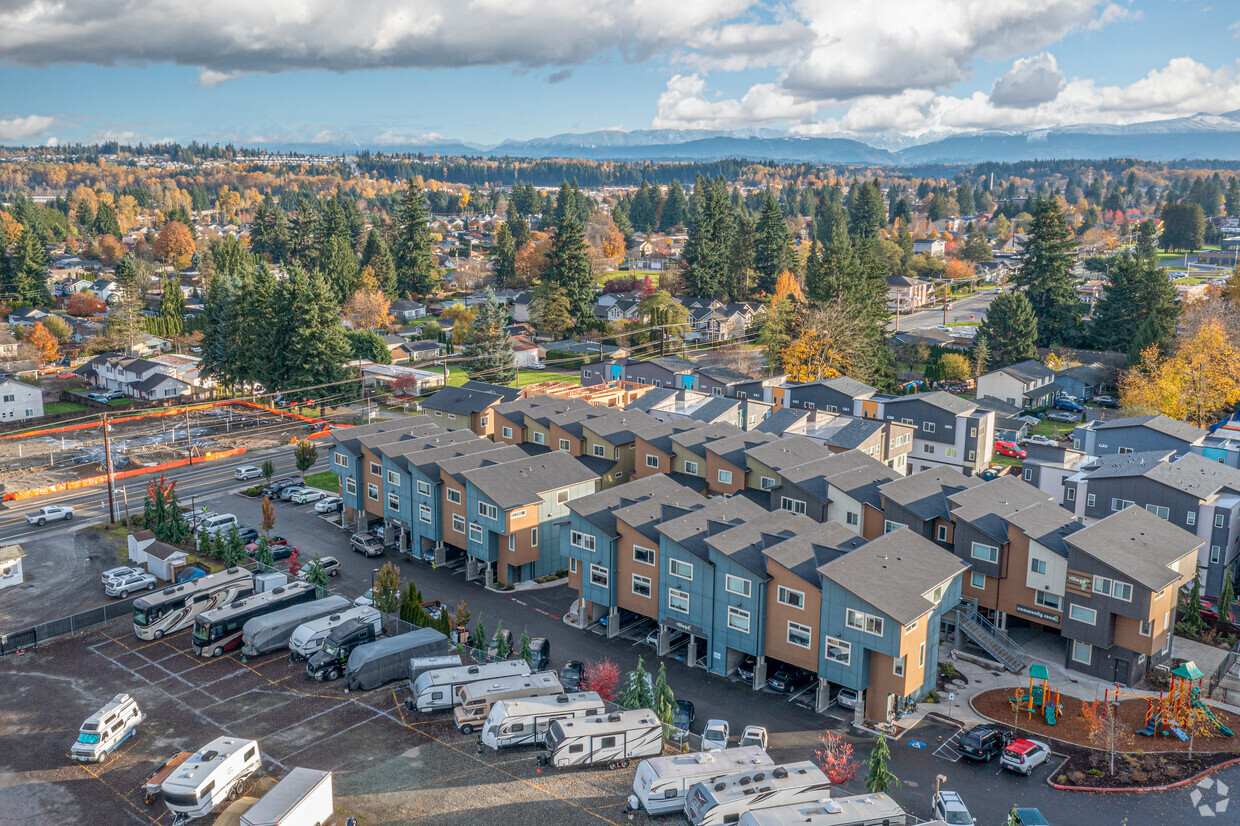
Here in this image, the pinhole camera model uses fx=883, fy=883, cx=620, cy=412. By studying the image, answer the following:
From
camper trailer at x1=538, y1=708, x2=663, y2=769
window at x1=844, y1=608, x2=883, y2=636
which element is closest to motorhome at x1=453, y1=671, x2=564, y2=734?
camper trailer at x1=538, y1=708, x2=663, y2=769

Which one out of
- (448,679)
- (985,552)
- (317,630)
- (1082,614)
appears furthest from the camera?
(985,552)

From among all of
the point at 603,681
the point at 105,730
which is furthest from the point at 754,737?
the point at 105,730

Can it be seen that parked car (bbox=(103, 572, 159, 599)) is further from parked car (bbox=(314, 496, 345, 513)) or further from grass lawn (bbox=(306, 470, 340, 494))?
grass lawn (bbox=(306, 470, 340, 494))

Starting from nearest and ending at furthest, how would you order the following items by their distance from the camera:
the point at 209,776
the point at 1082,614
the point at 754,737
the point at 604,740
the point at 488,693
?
the point at 209,776 → the point at 604,740 → the point at 754,737 → the point at 488,693 → the point at 1082,614

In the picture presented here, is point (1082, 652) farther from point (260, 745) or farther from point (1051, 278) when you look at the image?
point (1051, 278)

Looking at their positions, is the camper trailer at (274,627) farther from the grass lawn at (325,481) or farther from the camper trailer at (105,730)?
the grass lawn at (325,481)

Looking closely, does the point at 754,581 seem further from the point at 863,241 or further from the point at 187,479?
the point at 863,241

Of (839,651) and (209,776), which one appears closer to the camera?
(209,776)
